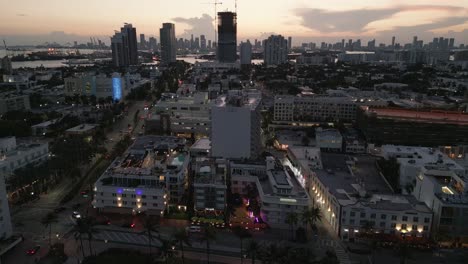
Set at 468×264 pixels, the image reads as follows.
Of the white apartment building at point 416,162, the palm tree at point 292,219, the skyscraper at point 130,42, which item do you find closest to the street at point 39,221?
the palm tree at point 292,219

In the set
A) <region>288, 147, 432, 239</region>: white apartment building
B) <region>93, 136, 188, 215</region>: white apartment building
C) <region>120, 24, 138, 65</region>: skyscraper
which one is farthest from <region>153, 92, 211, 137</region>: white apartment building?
<region>120, 24, 138, 65</region>: skyscraper

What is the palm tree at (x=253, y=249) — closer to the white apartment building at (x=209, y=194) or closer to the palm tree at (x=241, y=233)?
the palm tree at (x=241, y=233)

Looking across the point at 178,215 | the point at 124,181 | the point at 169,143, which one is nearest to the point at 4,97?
the point at 169,143

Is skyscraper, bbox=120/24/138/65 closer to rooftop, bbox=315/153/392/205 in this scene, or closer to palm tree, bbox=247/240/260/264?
rooftop, bbox=315/153/392/205

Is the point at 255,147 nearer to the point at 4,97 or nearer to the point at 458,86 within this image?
the point at 4,97

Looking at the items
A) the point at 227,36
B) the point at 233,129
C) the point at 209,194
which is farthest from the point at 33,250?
the point at 227,36
